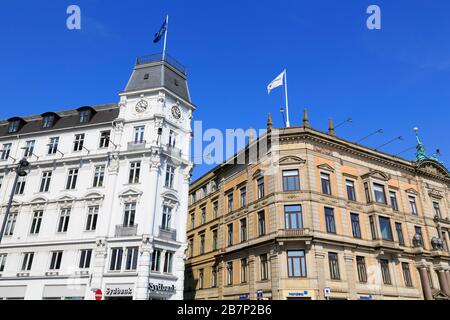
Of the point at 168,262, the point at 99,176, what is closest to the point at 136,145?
the point at 99,176

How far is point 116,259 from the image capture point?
29.3 metres

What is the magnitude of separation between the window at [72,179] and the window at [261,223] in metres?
19.0

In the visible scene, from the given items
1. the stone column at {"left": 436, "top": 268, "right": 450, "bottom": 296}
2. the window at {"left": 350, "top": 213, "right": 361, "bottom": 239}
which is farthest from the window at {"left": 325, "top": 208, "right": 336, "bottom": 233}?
the stone column at {"left": 436, "top": 268, "right": 450, "bottom": 296}

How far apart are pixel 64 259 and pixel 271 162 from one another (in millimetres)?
21728

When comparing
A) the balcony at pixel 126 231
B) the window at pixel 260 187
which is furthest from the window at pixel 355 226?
the balcony at pixel 126 231

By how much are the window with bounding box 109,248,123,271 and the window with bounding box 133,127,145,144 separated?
10.5 metres

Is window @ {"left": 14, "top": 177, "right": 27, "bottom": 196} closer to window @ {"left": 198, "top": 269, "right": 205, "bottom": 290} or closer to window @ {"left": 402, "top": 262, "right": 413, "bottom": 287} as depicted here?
window @ {"left": 198, "top": 269, "right": 205, "bottom": 290}

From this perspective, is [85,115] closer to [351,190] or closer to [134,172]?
[134,172]

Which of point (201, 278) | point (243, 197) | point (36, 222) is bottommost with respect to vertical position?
point (201, 278)

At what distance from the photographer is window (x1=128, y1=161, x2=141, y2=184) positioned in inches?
1264

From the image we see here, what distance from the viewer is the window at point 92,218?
31.2 meters

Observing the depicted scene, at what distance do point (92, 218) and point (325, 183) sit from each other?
75.6ft
